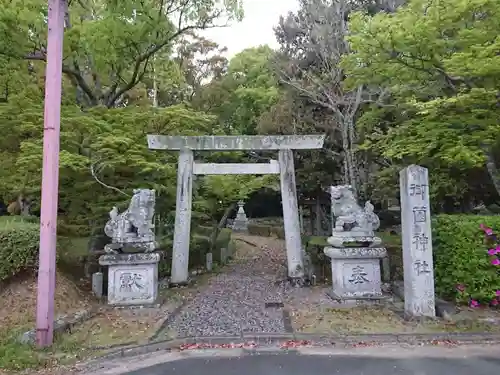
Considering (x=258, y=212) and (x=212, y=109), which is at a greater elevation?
(x=212, y=109)

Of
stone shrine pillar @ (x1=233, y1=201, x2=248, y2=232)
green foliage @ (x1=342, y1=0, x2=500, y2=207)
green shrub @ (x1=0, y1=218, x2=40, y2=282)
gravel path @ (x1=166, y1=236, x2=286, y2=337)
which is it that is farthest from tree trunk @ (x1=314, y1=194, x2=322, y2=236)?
green shrub @ (x1=0, y1=218, x2=40, y2=282)

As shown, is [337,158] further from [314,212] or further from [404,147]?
[404,147]

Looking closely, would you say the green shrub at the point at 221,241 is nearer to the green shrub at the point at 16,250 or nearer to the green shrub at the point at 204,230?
the green shrub at the point at 204,230

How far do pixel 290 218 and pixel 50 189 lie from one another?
6437mm

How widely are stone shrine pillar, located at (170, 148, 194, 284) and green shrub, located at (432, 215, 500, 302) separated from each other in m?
6.27

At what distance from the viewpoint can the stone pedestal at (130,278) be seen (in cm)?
863

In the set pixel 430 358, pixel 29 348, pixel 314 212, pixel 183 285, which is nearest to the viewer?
pixel 430 358

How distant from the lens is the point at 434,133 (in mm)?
7965

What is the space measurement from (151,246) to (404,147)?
19.7ft

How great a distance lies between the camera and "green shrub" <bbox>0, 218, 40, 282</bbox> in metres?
7.59

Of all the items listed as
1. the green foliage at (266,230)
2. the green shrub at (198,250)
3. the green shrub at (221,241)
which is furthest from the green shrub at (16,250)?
the green foliage at (266,230)

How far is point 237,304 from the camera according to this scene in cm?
890

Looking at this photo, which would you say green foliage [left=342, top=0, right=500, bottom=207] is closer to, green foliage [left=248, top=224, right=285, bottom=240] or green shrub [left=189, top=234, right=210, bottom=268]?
green shrub [left=189, top=234, right=210, bottom=268]

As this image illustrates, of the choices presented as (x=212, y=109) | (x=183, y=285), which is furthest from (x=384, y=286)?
(x=212, y=109)
